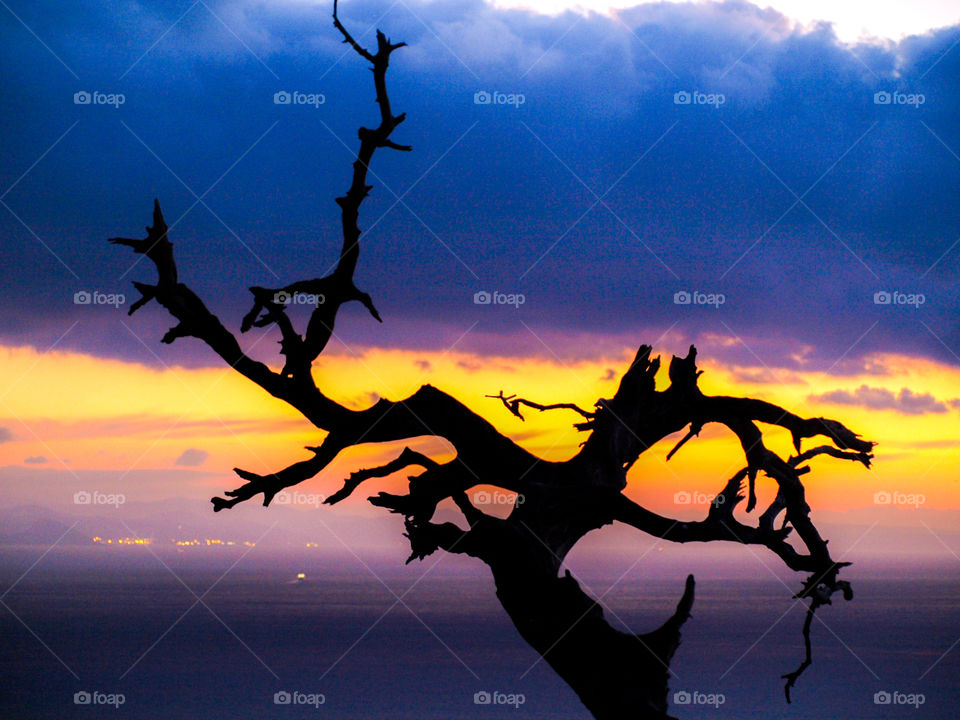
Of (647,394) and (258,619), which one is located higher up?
(258,619)

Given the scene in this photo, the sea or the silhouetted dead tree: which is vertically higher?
the sea

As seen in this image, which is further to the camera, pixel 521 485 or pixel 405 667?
pixel 405 667

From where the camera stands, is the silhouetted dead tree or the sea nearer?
the silhouetted dead tree

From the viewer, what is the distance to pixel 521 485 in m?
8.74

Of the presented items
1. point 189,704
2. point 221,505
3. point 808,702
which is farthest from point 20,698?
point 221,505

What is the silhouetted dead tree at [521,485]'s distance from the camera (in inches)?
316

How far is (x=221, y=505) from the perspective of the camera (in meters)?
8.39

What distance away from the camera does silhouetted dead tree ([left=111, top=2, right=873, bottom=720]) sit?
26.3ft

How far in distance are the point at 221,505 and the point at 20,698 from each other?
258ft

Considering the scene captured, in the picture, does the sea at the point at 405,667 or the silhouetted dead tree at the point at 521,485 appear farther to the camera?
the sea at the point at 405,667

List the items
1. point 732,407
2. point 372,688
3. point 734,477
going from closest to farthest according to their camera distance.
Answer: point 734,477 → point 732,407 → point 372,688

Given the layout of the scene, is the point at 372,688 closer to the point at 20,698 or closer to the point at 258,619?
the point at 20,698

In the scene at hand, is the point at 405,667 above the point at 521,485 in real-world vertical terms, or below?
above

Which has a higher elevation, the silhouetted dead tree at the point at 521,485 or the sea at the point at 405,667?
the sea at the point at 405,667
